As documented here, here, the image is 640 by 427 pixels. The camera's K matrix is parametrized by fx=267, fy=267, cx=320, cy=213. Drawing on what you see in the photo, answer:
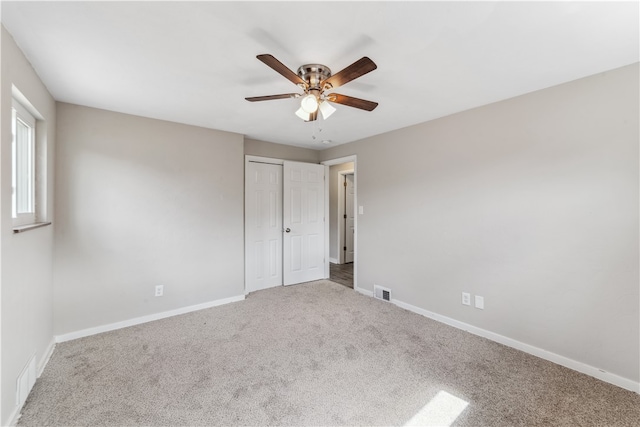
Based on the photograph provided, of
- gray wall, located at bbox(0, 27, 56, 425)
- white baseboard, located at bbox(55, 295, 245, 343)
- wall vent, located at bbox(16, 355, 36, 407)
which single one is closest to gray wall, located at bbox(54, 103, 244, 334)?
white baseboard, located at bbox(55, 295, 245, 343)

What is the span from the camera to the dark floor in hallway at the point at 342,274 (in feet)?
14.8

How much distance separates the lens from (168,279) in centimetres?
314

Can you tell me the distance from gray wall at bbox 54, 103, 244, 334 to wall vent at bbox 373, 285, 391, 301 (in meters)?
1.85

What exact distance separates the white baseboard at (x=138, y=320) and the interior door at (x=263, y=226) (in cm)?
47

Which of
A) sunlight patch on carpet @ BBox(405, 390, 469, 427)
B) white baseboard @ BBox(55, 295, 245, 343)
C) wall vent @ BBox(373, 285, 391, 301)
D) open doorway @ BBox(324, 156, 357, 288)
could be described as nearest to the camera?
sunlight patch on carpet @ BBox(405, 390, 469, 427)

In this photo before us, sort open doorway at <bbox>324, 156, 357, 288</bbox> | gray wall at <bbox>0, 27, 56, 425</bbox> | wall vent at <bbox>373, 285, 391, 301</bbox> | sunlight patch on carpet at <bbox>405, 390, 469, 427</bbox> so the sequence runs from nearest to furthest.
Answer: gray wall at <bbox>0, 27, 56, 425</bbox> < sunlight patch on carpet at <bbox>405, 390, 469, 427</bbox> < wall vent at <bbox>373, 285, 391, 301</bbox> < open doorway at <bbox>324, 156, 357, 288</bbox>

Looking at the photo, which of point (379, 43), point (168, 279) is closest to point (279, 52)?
point (379, 43)

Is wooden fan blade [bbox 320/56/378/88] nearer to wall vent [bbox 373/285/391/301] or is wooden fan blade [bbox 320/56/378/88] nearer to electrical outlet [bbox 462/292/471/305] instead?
electrical outlet [bbox 462/292/471/305]

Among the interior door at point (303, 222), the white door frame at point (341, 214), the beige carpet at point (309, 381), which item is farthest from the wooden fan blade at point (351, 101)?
the white door frame at point (341, 214)

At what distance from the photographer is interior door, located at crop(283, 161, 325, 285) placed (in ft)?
14.1

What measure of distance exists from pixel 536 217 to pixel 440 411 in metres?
1.76

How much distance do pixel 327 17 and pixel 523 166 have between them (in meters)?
2.11

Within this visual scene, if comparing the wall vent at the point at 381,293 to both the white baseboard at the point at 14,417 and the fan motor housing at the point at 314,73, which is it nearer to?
the fan motor housing at the point at 314,73

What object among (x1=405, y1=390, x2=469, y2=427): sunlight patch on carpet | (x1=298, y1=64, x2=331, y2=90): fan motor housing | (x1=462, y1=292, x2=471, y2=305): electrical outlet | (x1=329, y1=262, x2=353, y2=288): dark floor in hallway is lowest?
(x1=405, y1=390, x2=469, y2=427): sunlight patch on carpet
